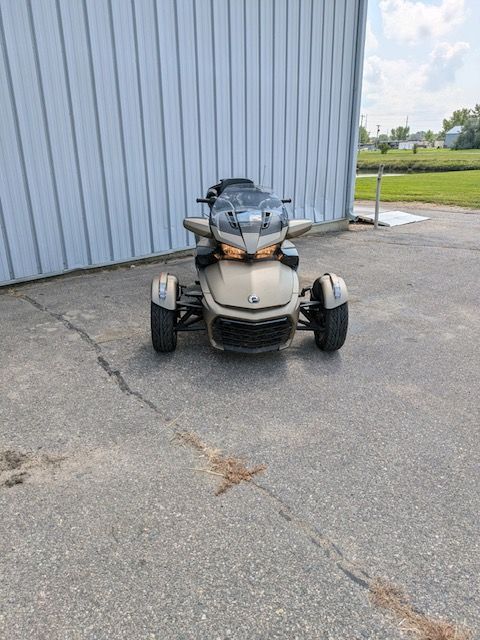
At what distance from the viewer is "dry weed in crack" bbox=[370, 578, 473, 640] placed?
1.64m

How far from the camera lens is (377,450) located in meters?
2.67

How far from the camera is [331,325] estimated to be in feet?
12.5

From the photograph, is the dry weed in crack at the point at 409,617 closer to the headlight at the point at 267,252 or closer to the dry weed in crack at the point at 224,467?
the dry weed in crack at the point at 224,467

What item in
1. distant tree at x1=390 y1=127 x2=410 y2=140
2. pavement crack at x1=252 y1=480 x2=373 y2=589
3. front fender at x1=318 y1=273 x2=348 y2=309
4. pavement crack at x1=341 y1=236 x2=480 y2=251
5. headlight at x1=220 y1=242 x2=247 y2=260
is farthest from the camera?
distant tree at x1=390 y1=127 x2=410 y2=140

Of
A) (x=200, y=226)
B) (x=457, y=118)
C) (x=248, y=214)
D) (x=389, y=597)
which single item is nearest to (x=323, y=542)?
(x=389, y=597)

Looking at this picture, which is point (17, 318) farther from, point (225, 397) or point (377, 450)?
point (377, 450)

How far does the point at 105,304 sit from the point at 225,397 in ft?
8.36

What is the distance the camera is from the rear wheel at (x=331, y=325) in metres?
3.80

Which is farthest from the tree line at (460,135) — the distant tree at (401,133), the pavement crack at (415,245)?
the pavement crack at (415,245)

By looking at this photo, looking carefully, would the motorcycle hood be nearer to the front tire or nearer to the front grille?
the front grille

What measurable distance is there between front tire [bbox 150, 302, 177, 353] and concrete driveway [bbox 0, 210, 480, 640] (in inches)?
4.9

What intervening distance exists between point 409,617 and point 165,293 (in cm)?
269

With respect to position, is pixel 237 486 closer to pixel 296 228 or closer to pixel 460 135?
pixel 296 228

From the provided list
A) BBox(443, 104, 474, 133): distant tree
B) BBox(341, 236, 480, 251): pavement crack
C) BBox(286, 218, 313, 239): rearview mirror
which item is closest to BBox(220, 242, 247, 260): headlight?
BBox(286, 218, 313, 239): rearview mirror
